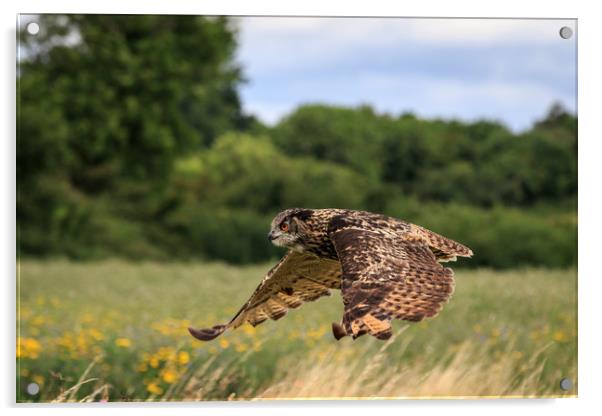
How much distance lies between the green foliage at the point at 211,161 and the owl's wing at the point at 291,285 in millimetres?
4531

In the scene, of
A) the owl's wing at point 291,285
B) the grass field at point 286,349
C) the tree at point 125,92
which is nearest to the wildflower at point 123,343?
the grass field at point 286,349

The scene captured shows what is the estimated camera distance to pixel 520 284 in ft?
20.3

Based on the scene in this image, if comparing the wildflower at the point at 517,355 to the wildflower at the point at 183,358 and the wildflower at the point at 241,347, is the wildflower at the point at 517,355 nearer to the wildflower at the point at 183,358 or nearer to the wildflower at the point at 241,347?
the wildflower at the point at 241,347

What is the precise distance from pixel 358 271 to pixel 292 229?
0.42 metres

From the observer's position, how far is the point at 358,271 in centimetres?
175

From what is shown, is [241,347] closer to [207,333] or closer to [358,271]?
[207,333]

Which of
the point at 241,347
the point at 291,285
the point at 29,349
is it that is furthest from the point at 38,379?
the point at 291,285

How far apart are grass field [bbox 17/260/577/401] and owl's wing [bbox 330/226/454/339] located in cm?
86

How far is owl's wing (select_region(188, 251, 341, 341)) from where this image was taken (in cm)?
226

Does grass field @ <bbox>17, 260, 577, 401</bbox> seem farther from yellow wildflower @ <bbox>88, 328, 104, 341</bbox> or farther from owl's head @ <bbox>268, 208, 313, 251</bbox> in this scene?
owl's head @ <bbox>268, 208, 313, 251</bbox>

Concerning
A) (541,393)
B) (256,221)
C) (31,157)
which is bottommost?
(541,393)
